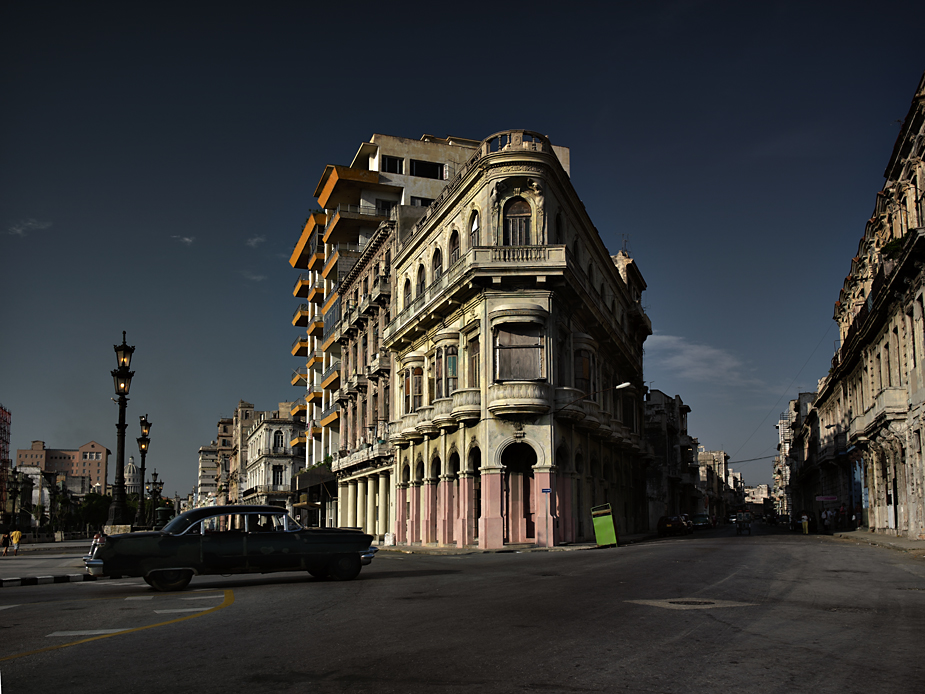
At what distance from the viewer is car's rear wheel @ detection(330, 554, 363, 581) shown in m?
15.4

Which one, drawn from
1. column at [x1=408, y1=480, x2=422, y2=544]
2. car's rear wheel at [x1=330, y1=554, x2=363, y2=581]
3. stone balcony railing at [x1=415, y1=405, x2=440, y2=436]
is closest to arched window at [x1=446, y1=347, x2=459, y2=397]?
stone balcony railing at [x1=415, y1=405, x2=440, y2=436]

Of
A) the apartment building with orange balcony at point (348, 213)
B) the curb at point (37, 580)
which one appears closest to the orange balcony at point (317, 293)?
the apartment building with orange balcony at point (348, 213)

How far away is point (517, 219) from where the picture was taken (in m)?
33.1

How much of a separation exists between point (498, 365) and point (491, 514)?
572 cm

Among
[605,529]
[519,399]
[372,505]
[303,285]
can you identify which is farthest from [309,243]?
[605,529]

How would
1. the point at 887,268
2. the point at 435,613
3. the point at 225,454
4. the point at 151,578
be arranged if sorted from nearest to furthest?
the point at 435,613
the point at 151,578
the point at 887,268
the point at 225,454

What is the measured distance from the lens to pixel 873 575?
52.2 feet

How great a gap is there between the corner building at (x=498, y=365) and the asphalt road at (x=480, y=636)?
16.5 metres

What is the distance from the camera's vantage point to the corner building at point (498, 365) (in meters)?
31.3

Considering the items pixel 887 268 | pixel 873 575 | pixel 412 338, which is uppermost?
pixel 887 268

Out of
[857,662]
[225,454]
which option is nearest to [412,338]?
[857,662]

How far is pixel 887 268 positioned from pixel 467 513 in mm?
23635

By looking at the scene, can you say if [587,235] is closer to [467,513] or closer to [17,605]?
[467,513]

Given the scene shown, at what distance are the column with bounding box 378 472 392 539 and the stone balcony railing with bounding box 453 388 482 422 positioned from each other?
1366cm
